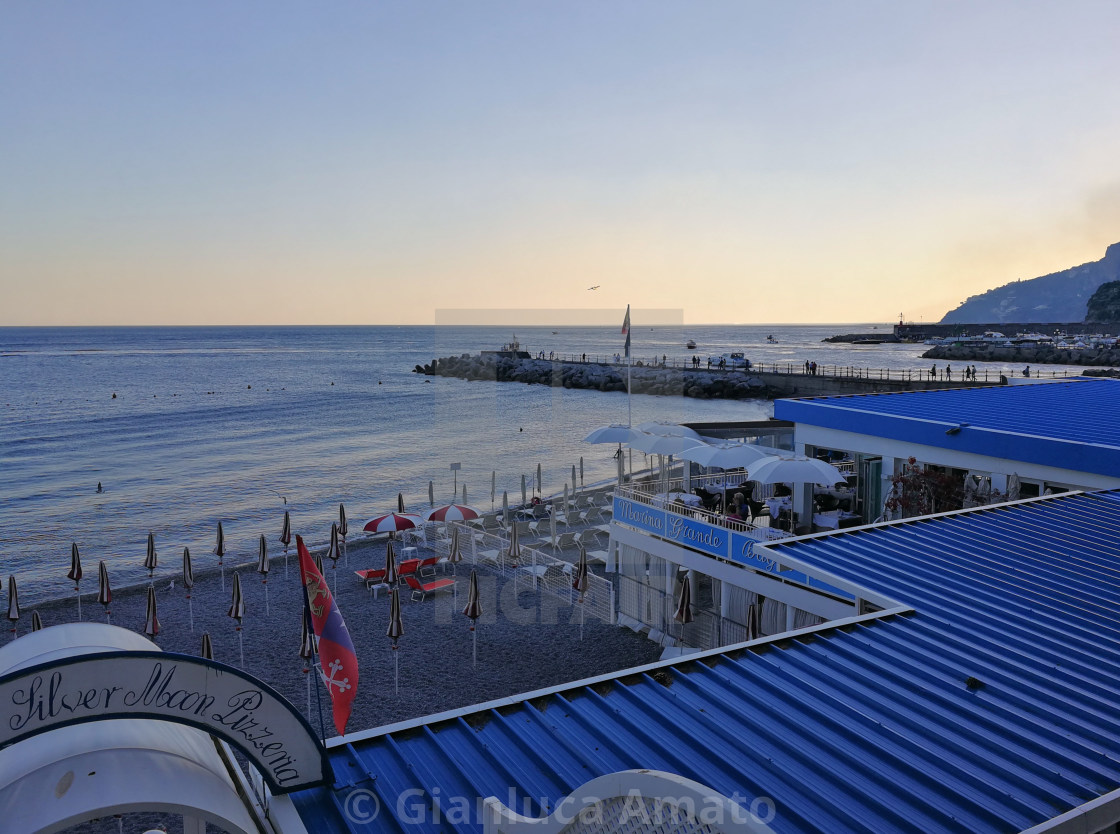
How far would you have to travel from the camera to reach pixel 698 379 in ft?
225

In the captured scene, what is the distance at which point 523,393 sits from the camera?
77.9 metres

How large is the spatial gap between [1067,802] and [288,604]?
54.1ft

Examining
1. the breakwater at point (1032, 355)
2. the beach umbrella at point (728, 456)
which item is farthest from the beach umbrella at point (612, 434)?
the breakwater at point (1032, 355)

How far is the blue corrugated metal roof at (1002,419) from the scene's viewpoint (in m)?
13.7

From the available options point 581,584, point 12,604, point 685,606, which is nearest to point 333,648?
point 685,606

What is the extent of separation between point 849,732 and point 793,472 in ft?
29.1

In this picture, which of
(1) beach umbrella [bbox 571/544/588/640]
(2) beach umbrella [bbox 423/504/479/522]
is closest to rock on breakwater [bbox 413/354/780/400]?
(2) beach umbrella [bbox 423/504/479/522]

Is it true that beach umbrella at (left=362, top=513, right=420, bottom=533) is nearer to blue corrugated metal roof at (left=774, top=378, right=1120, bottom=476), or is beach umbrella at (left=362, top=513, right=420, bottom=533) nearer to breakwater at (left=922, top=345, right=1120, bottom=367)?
blue corrugated metal roof at (left=774, top=378, right=1120, bottom=476)

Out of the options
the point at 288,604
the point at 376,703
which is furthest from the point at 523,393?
the point at 376,703

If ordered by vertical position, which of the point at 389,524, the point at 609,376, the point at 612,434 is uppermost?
the point at 612,434

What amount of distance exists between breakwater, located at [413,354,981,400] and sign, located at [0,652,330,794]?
40.6 metres

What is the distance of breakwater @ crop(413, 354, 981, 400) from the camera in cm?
5497

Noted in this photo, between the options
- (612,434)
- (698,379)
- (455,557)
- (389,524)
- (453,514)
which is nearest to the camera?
(455,557)

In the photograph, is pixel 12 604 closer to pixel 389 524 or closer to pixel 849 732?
pixel 389 524
